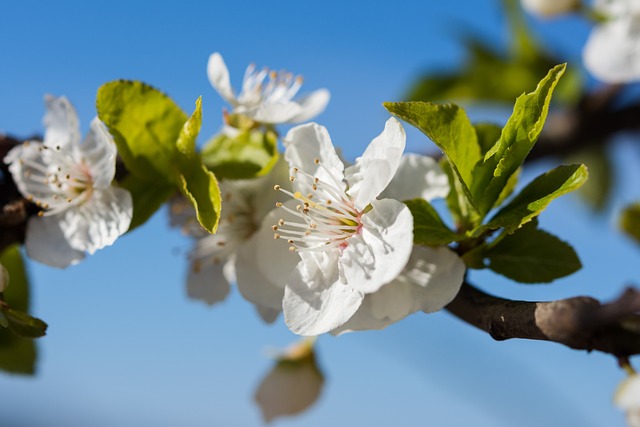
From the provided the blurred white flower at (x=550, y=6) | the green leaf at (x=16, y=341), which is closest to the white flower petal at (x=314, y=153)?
Answer: the green leaf at (x=16, y=341)

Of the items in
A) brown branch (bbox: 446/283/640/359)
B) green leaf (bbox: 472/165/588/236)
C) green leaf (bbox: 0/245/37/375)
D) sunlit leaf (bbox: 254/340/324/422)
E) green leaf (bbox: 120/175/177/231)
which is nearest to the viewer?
brown branch (bbox: 446/283/640/359)

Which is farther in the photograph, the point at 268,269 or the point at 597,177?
the point at 597,177

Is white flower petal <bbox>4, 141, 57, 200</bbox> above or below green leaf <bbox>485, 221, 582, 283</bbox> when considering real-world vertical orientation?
above

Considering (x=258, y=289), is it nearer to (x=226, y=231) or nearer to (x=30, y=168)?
(x=226, y=231)

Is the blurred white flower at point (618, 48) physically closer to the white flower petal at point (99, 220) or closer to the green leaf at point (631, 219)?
the green leaf at point (631, 219)

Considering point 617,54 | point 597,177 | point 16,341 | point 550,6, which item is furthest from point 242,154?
point 597,177

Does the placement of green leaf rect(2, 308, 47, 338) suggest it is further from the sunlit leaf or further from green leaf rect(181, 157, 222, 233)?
the sunlit leaf

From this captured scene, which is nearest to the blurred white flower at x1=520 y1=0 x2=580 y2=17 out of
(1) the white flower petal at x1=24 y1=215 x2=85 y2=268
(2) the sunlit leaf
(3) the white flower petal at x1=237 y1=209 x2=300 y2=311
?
(2) the sunlit leaf
